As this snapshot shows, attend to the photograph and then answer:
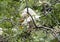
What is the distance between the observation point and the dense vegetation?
1.86 m

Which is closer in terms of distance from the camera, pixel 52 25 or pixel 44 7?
pixel 52 25

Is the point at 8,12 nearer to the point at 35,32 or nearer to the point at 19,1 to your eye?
the point at 19,1

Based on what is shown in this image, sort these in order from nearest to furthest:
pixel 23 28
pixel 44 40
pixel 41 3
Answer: pixel 44 40, pixel 23 28, pixel 41 3

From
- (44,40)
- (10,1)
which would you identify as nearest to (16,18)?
(10,1)

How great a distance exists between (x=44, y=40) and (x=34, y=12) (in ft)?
2.75

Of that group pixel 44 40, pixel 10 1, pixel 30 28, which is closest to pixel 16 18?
pixel 10 1

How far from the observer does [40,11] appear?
2641mm

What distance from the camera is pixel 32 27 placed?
2.00 metres

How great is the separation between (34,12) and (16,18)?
0.78 ft

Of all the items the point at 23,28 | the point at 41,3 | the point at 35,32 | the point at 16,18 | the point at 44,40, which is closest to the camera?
the point at 44,40

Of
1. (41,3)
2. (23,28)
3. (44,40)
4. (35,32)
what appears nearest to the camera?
(44,40)

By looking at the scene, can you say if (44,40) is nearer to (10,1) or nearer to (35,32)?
(35,32)

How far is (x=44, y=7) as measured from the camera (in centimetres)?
265

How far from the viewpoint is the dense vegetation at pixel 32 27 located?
6.12ft
